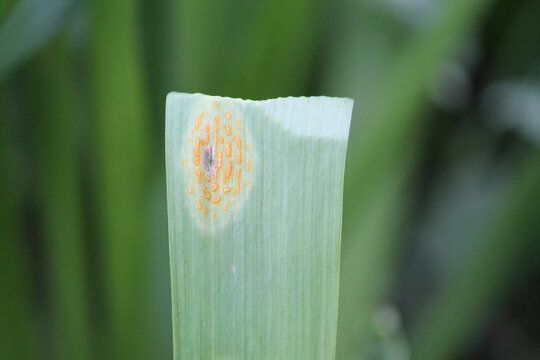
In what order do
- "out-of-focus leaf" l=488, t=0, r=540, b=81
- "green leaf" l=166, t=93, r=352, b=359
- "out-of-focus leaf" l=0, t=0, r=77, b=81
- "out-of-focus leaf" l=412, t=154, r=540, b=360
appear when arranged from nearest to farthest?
"green leaf" l=166, t=93, r=352, b=359
"out-of-focus leaf" l=0, t=0, r=77, b=81
"out-of-focus leaf" l=412, t=154, r=540, b=360
"out-of-focus leaf" l=488, t=0, r=540, b=81

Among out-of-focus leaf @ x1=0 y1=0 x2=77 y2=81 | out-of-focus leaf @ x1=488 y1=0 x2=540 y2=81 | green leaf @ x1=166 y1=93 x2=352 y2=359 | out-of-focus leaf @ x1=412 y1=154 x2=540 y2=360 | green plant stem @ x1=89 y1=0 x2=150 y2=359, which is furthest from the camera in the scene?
out-of-focus leaf @ x1=488 y1=0 x2=540 y2=81

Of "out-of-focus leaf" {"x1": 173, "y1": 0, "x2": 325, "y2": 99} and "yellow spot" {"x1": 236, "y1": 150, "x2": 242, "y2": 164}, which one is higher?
"out-of-focus leaf" {"x1": 173, "y1": 0, "x2": 325, "y2": 99}

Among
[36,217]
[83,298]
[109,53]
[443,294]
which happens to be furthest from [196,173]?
[443,294]

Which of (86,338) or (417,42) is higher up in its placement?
(417,42)

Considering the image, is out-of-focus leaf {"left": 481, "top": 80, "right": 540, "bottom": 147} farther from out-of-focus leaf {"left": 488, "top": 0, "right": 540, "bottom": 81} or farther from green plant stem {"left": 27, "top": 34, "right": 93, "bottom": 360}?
green plant stem {"left": 27, "top": 34, "right": 93, "bottom": 360}

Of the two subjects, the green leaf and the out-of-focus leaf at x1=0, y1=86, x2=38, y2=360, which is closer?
the green leaf

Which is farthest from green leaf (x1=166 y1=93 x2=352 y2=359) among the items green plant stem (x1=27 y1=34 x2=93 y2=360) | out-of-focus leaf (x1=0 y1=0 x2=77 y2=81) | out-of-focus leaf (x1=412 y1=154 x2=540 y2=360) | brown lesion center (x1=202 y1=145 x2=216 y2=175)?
out-of-focus leaf (x1=412 y1=154 x2=540 y2=360)

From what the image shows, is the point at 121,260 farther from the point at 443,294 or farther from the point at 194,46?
the point at 443,294
